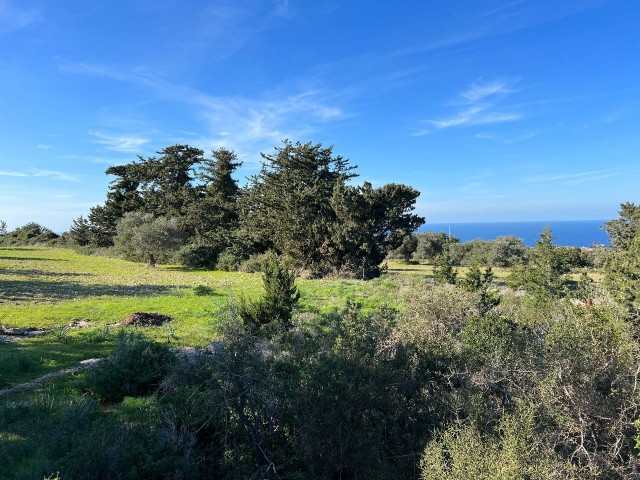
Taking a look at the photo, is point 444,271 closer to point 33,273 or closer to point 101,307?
point 101,307

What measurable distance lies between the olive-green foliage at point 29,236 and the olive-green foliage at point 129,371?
74.0 m

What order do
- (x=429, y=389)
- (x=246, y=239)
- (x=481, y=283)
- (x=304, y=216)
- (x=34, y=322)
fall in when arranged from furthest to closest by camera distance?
1. (x=246, y=239)
2. (x=304, y=216)
3. (x=481, y=283)
4. (x=34, y=322)
5. (x=429, y=389)

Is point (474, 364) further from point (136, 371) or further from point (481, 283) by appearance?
point (481, 283)

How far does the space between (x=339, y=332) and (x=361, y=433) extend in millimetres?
1833

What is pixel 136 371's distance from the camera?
23.6 ft

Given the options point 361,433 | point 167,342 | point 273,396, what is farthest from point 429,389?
point 167,342

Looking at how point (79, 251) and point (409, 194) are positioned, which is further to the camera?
point (79, 251)

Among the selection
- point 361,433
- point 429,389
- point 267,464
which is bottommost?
point 267,464

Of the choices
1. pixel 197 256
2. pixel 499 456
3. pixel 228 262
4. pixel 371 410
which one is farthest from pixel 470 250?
pixel 499 456

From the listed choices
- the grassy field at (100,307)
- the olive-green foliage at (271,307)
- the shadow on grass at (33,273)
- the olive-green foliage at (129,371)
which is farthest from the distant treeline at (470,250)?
the olive-green foliage at (129,371)

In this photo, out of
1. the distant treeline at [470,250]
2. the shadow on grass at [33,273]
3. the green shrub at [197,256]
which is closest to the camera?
the shadow on grass at [33,273]

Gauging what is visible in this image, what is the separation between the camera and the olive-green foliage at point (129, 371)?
22.6 ft

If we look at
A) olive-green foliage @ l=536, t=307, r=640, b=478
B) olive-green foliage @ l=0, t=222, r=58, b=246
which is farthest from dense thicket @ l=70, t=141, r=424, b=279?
olive-green foliage @ l=0, t=222, r=58, b=246

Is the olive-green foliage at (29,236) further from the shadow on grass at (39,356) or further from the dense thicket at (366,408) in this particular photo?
the dense thicket at (366,408)
